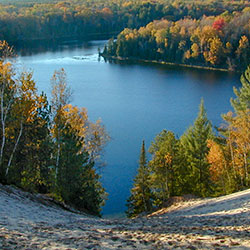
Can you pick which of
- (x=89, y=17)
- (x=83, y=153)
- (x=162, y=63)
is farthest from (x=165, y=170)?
(x=89, y=17)

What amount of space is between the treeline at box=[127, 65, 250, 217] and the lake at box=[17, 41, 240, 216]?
384 centimetres

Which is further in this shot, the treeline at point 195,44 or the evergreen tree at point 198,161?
the treeline at point 195,44

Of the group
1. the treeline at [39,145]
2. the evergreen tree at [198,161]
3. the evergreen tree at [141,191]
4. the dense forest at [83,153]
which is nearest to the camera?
the treeline at [39,145]

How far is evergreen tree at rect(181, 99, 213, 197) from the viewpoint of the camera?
19.8 m

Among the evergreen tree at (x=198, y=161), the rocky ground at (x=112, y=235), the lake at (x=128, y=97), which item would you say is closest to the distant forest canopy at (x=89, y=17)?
the lake at (x=128, y=97)

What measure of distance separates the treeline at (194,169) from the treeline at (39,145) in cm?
392

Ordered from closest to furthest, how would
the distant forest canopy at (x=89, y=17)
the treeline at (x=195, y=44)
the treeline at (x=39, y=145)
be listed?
the treeline at (x=39, y=145), the treeline at (x=195, y=44), the distant forest canopy at (x=89, y=17)

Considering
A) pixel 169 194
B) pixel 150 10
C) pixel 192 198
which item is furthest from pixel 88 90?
pixel 150 10

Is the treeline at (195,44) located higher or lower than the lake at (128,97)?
higher

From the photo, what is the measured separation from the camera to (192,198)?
653 inches

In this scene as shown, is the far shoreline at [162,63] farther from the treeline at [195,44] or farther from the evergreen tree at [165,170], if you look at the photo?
the evergreen tree at [165,170]

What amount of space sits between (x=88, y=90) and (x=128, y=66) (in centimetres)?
2188

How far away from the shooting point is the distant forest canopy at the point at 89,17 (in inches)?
3698

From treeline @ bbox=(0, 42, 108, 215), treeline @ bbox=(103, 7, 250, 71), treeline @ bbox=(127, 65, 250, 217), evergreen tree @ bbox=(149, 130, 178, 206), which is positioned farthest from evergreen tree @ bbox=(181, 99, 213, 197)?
treeline @ bbox=(103, 7, 250, 71)
